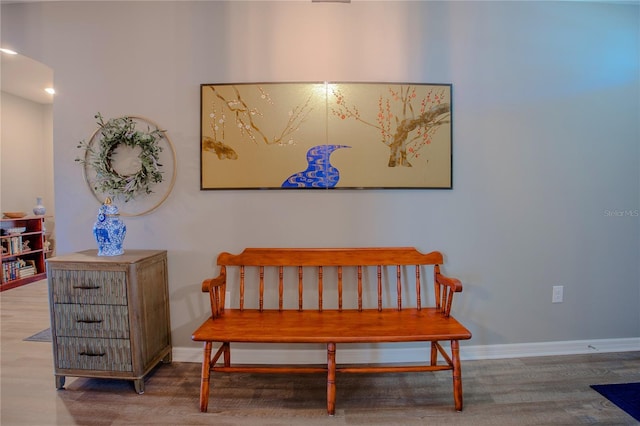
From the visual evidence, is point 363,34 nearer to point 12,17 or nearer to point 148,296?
point 148,296

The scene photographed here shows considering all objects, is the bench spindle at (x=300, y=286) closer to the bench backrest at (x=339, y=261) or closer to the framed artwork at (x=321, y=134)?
the bench backrest at (x=339, y=261)

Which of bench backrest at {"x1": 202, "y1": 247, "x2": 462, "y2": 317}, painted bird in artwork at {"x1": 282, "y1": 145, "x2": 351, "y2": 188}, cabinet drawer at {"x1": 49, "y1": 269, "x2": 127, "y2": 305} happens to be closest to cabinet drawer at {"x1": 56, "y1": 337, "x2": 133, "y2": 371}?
cabinet drawer at {"x1": 49, "y1": 269, "x2": 127, "y2": 305}

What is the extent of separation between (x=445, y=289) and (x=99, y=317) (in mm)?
2010

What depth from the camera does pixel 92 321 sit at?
63.7 inches

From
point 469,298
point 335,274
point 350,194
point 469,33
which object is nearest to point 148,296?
point 335,274

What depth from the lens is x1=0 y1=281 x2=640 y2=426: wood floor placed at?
1461 mm

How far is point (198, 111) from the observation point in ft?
6.35

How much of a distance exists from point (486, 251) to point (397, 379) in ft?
3.42

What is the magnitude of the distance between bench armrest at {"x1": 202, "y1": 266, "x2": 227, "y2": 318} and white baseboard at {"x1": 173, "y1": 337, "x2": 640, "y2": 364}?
403 millimetres

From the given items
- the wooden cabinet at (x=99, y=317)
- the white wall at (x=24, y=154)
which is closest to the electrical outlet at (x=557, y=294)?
the wooden cabinet at (x=99, y=317)

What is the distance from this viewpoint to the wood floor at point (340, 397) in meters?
1.46

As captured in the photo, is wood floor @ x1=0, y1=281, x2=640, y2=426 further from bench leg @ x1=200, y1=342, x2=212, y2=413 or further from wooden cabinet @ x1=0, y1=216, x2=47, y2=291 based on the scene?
wooden cabinet @ x1=0, y1=216, x2=47, y2=291

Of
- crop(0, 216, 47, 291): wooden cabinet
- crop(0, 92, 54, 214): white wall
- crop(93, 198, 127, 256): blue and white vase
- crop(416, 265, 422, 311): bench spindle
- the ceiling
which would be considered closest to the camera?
crop(93, 198, 127, 256): blue and white vase

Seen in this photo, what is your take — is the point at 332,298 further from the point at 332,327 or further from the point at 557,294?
the point at 557,294
